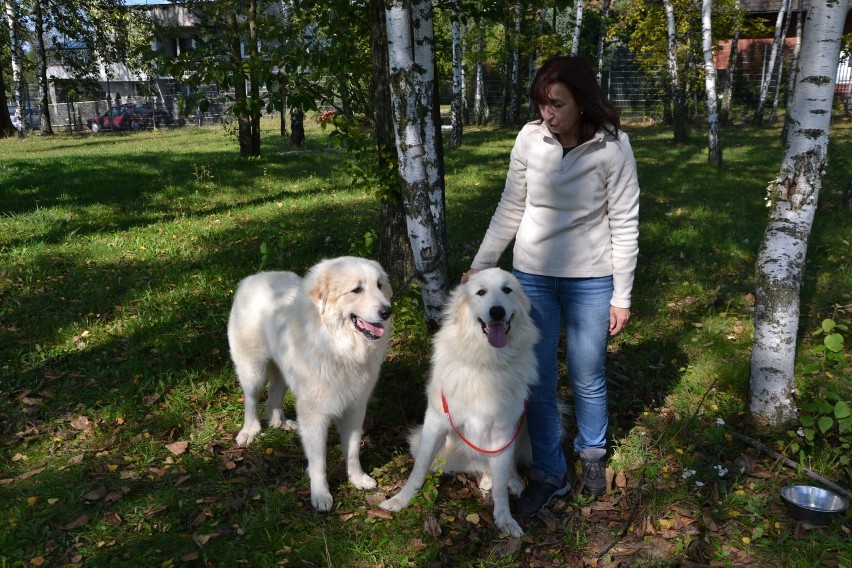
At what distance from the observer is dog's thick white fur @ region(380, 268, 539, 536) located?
2.95 m

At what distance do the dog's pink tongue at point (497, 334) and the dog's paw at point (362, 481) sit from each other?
1262 mm

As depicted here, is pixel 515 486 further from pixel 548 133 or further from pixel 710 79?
pixel 710 79

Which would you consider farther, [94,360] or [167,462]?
[94,360]

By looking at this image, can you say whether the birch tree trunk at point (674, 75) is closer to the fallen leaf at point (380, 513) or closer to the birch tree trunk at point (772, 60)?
the birch tree trunk at point (772, 60)

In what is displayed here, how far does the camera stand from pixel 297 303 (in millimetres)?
3400

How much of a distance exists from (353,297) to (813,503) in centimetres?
265

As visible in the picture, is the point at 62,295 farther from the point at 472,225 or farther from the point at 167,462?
the point at 472,225

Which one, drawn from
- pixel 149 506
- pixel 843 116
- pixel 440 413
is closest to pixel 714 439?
pixel 440 413

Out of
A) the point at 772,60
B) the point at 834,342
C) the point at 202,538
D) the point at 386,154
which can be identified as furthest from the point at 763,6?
the point at 202,538

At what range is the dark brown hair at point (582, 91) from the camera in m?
2.70

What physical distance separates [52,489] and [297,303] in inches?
68.0

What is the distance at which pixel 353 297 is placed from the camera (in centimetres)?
313

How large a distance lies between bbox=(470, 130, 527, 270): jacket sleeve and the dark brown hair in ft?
1.03

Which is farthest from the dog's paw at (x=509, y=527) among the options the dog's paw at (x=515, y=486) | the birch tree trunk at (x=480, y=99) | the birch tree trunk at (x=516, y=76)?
the birch tree trunk at (x=480, y=99)
